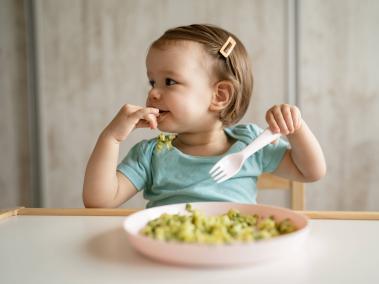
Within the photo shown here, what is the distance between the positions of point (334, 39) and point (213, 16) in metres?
0.59

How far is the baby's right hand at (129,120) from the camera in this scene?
851 mm

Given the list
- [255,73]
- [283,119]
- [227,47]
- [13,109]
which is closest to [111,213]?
[283,119]

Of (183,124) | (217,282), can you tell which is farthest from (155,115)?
(217,282)

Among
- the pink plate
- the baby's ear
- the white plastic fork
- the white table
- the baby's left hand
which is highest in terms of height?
the baby's ear

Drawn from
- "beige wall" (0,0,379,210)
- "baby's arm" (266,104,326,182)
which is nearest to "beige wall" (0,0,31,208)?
"beige wall" (0,0,379,210)

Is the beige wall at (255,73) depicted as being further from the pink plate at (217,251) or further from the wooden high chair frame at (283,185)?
the pink plate at (217,251)

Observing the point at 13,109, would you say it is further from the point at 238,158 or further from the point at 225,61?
the point at 238,158

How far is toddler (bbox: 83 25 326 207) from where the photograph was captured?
34.6 inches

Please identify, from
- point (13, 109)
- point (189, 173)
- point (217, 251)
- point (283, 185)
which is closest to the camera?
point (217, 251)

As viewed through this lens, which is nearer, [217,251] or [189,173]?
[217,251]

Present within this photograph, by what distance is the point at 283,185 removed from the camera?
1.21 meters

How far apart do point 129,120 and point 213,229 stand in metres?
0.42

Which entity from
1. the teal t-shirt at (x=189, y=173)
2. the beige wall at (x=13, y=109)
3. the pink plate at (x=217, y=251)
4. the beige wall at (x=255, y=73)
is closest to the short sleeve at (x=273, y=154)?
the teal t-shirt at (x=189, y=173)

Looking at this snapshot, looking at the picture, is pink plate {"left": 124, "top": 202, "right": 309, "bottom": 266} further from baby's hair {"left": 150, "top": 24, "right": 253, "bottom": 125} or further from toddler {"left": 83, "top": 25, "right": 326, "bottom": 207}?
baby's hair {"left": 150, "top": 24, "right": 253, "bottom": 125}
